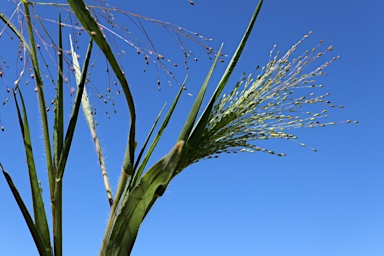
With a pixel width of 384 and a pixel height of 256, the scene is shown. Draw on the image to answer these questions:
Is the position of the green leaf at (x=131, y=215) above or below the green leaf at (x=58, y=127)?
below

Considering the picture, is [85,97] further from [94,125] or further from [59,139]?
[59,139]

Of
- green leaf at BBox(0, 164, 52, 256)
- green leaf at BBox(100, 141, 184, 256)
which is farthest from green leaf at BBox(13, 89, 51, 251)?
green leaf at BBox(100, 141, 184, 256)

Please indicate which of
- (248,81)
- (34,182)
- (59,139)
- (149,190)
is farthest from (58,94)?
(248,81)

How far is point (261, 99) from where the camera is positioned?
55.7 inches

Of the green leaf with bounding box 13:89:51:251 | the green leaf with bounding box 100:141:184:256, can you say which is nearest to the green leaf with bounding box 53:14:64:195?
the green leaf with bounding box 13:89:51:251

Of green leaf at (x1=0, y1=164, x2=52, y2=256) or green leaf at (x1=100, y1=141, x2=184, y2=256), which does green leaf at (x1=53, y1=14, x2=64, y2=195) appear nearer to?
green leaf at (x1=0, y1=164, x2=52, y2=256)

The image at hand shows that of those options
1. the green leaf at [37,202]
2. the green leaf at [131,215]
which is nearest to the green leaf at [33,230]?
the green leaf at [37,202]

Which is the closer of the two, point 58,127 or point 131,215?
point 131,215

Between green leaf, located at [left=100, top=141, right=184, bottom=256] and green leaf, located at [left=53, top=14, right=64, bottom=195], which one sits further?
green leaf, located at [left=53, top=14, right=64, bottom=195]

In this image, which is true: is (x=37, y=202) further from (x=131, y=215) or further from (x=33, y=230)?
(x=131, y=215)

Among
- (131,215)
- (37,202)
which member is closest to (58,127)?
(37,202)

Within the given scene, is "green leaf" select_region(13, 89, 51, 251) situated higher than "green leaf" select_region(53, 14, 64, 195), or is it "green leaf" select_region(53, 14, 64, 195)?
"green leaf" select_region(53, 14, 64, 195)

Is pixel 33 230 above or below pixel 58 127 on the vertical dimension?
below

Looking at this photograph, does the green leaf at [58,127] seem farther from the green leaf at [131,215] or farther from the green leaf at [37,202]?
the green leaf at [131,215]
